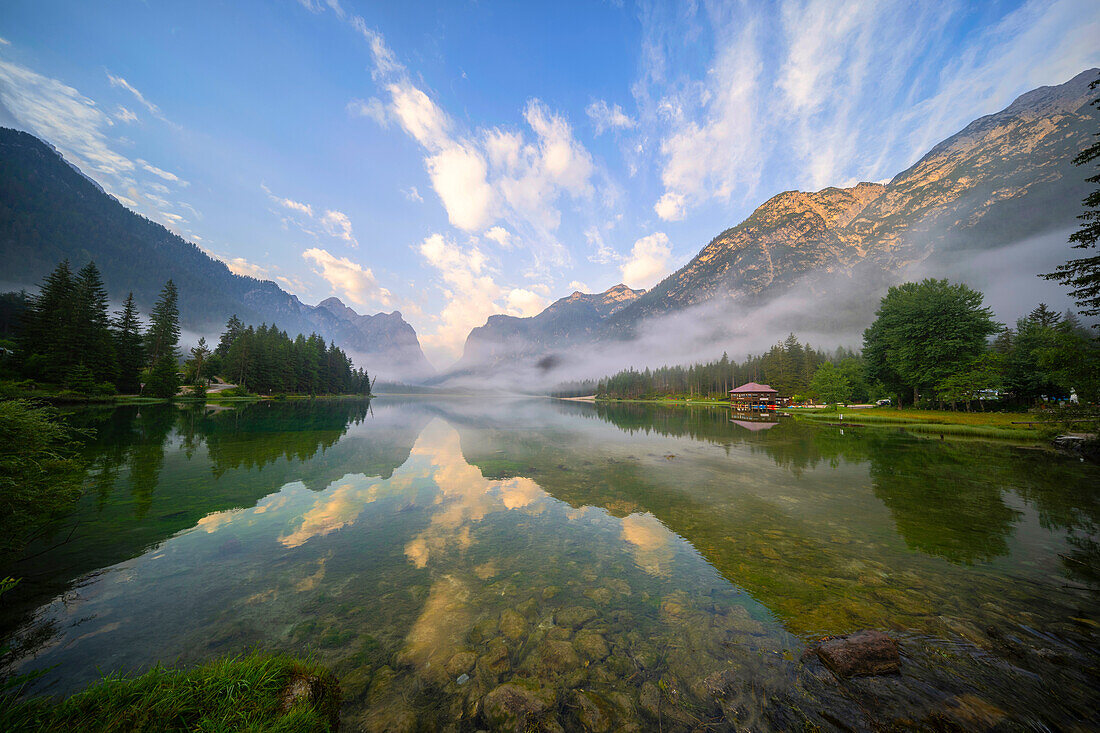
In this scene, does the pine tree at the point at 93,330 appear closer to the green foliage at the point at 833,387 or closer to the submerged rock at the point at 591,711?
the submerged rock at the point at 591,711

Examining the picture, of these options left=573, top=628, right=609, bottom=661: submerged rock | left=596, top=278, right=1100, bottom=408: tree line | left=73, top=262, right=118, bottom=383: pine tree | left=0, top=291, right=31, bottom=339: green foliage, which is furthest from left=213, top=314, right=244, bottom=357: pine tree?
left=596, top=278, right=1100, bottom=408: tree line

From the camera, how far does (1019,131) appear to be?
198125mm

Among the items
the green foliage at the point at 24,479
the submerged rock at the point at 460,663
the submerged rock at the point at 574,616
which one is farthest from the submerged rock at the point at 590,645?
the green foliage at the point at 24,479

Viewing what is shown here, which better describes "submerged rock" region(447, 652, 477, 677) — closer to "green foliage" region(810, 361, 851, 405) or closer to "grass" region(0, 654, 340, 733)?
"grass" region(0, 654, 340, 733)

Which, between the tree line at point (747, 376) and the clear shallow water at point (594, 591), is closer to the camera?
the clear shallow water at point (594, 591)

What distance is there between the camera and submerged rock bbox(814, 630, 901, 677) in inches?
209

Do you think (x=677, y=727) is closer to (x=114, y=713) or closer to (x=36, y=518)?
(x=114, y=713)

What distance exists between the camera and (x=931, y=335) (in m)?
44.2

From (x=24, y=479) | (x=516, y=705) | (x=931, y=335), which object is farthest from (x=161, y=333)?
(x=931, y=335)

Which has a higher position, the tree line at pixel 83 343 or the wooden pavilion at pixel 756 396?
the tree line at pixel 83 343

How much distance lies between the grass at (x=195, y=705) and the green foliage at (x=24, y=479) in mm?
5434

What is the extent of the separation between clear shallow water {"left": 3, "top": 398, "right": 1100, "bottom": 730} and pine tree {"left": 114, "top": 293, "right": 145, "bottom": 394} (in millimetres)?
57070

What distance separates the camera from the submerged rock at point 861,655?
5.30 metres

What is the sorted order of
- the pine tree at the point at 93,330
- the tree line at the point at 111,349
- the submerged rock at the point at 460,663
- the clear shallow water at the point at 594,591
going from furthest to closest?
the pine tree at the point at 93,330
the tree line at the point at 111,349
the submerged rock at the point at 460,663
the clear shallow water at the point at 594,591
